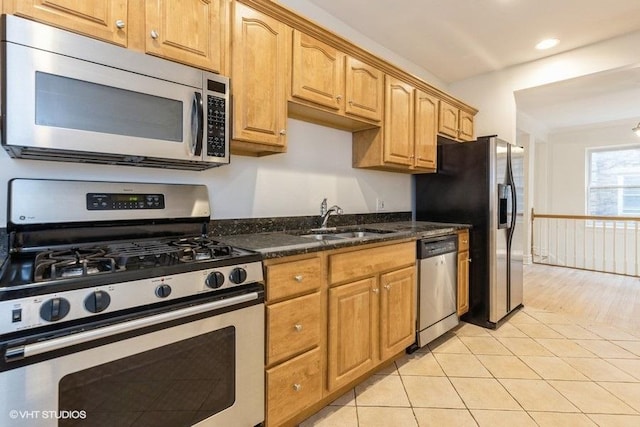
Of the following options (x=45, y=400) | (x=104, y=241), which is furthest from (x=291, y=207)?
(x=45, y=400)

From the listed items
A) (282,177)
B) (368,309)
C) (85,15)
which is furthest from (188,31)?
(368,309)

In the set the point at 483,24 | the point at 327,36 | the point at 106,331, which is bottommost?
the point at 106,331

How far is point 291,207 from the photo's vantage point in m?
2.36

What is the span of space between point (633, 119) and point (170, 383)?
7.89 metres

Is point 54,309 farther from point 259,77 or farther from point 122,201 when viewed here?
point 259,77

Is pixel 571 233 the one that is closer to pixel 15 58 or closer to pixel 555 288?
pixel 555 288

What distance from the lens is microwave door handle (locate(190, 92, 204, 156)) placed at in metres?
1.49

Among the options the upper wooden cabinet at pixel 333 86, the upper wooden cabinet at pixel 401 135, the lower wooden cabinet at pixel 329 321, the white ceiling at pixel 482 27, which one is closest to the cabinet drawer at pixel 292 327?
the lower wooden cabinet at pixel 329 321

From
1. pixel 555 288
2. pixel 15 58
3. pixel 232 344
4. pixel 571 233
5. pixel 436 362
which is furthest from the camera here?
pixel 571 233

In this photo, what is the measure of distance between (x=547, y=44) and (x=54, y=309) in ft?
13.2

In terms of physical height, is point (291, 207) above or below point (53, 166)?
below

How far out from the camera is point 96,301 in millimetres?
973

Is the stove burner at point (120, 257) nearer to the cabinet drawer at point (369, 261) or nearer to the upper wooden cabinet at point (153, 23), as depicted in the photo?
the cabinet drawer at point (369, 261)

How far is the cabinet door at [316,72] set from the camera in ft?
6.40
